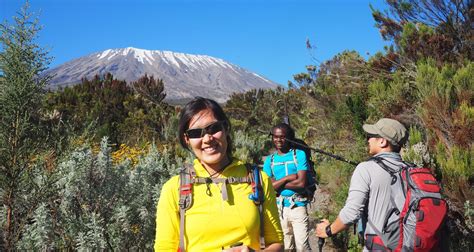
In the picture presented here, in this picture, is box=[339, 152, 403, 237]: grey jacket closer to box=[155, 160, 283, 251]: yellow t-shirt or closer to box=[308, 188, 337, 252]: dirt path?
box=[155, 160, 283, 251]: yellow t-shirt

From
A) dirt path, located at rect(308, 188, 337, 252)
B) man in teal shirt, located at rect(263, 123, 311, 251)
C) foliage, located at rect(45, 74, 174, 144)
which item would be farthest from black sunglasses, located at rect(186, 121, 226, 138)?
foliage, located at rect(45, 74, 174, 144)

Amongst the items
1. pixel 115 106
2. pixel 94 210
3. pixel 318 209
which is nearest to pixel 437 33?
pixel 318 209

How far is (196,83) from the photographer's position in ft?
558

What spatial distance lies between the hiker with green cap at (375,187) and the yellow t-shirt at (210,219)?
1.15m

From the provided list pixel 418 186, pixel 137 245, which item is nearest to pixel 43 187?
pixel 137 245

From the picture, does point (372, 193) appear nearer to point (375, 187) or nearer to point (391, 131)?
point (375, 187)

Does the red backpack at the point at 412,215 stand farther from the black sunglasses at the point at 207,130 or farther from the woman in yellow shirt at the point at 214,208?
the black sunglasses at the point at 207,130

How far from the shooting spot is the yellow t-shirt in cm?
163

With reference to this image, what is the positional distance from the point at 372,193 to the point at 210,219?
1366mm

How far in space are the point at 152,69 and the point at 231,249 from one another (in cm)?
17848

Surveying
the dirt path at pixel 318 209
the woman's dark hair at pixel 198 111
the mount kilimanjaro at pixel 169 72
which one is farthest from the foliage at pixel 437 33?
the mount kilimanjaro at pixel 169 72

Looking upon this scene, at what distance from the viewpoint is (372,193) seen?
2584mm

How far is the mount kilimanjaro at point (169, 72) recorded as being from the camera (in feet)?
461

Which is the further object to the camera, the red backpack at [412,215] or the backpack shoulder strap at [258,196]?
the red backpack at [412,215]
